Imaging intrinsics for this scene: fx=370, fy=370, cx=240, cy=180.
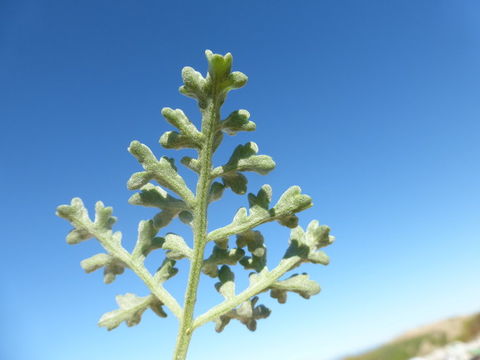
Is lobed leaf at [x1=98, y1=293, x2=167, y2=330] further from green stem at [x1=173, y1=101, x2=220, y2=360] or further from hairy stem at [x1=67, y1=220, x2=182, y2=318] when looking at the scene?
green stem at [x1=173, y1=101, x2=220, y2=360]

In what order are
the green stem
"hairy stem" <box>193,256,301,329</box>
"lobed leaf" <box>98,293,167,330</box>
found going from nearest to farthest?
the green stem → "hairy stem" <box>193,256,301,329</box> → "lobed leaf" <box>98,293,167,330</box>

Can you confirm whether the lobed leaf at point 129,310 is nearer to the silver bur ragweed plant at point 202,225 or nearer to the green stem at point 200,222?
the silver bur ragweed plant at point 202,225

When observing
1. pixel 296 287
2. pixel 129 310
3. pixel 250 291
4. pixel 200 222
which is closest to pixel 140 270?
pixel 129 310

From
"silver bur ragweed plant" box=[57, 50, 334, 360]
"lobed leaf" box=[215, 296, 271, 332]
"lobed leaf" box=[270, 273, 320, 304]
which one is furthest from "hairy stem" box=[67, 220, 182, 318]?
"lobed leaf" box=[270, 273, 320, 304]

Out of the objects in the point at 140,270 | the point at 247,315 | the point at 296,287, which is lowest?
the point at 247,315

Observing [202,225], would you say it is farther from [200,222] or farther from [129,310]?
[129,310]

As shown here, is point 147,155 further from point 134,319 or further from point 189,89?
point 134,319

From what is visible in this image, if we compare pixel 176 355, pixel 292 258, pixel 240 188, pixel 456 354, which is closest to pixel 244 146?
pixel 240 188
